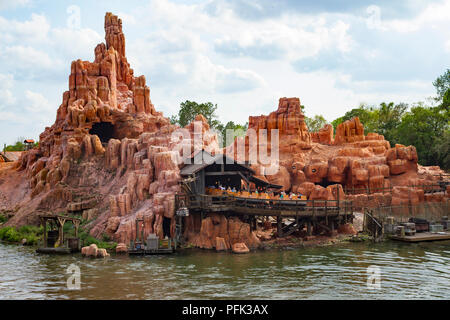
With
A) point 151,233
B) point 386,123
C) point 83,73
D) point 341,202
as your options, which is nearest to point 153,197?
point 151,233

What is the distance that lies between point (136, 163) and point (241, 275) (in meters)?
17.7

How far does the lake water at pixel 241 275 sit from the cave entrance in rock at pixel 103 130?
2178 cm

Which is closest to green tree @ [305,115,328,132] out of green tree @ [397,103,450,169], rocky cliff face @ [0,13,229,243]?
green tree @ [397,103,450,169]

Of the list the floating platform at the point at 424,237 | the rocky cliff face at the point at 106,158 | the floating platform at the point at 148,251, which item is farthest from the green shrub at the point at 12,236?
the floating platform at the point at 424,237

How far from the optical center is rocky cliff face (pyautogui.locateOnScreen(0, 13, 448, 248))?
3228cm

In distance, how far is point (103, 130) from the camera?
50.8 m

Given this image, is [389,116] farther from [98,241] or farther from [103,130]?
[98,241]

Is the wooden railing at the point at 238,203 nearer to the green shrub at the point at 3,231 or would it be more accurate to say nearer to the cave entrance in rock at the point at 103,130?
the green shrub at the point at 3,231

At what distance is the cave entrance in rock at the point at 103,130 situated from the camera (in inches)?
1976

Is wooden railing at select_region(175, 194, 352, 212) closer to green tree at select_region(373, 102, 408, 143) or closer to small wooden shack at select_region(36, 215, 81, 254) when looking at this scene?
small wooden shack at select_region(36, 215, 81, 254)

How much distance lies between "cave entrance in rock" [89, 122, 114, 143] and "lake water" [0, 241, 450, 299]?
21780 mm

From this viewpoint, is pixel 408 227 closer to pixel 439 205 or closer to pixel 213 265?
pixel 439 205

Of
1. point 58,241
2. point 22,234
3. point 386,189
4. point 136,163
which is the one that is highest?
point 136,163

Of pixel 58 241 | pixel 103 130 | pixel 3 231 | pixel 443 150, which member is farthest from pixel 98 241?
pixel 443 150
